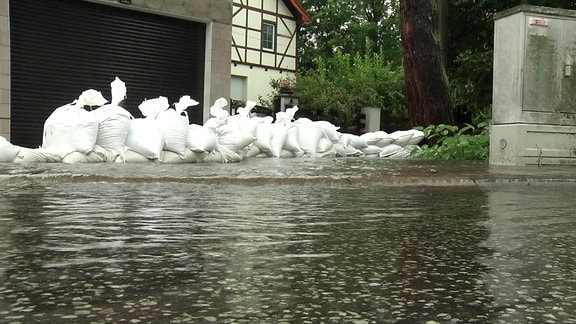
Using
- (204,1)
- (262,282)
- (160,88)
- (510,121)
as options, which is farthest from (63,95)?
(262,282)

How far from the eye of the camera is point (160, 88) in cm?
1247

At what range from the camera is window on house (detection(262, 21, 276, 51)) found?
2777 centimetres

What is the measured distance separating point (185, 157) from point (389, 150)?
5.49 metres

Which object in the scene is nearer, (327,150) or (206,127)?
(206,127)

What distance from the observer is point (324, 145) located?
9.57 m

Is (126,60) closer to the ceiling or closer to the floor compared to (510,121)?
closer to the ceiling

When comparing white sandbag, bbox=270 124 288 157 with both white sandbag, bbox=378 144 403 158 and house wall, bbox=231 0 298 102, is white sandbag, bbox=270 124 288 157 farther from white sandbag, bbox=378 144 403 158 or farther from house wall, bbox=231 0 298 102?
house wall, bbox=231 0 298 102

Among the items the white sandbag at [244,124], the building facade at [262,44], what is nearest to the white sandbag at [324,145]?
the white sandbag at [244,124]

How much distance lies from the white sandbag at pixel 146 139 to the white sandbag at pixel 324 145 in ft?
10.8

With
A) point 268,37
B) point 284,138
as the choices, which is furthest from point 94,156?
point 268,37

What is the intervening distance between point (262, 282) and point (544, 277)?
761mm

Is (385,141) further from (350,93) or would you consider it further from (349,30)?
(349,30)

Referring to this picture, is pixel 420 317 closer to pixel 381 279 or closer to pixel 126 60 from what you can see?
pixel 381 279

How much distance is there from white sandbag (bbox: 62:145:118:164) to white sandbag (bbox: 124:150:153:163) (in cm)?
12
